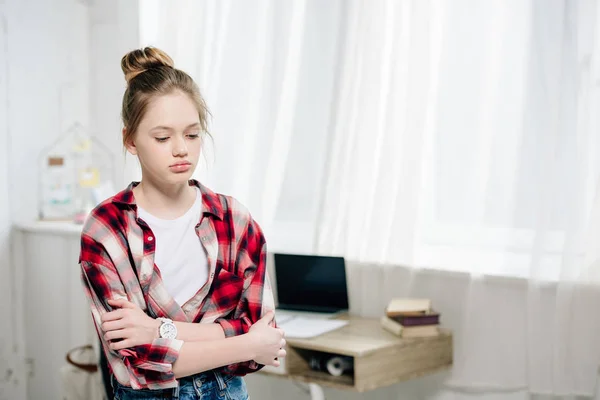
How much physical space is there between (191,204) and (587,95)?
1.32 metres

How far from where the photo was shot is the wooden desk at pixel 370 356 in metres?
2.09

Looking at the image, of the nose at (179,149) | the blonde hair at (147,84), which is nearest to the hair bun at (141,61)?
the blonde hair at (147,84)

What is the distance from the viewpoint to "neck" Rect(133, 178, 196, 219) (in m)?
1.23

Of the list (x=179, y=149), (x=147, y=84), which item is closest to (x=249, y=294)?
(x=179, y=149)

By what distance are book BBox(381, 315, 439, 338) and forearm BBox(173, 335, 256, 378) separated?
1.12 m

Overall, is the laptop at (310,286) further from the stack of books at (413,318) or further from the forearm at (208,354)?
the forearm at (208,354)

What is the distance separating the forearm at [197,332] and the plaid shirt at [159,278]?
0.02 m

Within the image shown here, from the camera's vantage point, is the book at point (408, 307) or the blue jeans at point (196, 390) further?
the book at point (408, 307)

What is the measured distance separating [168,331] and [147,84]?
0.38 metres

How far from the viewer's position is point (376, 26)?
2500 mm

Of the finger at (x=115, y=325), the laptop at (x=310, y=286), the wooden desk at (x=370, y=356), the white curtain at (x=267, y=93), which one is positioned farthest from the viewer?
the white curtain at (x=267, y=93)

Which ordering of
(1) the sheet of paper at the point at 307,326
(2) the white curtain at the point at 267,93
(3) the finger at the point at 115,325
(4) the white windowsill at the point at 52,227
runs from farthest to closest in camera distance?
(4) the white windowsill at the point at 52,227 < (2) the white curtain at the point at 267,93 < (1) the sheet of paper at the point at 307,326 < (3) the finger at the point at 115,325

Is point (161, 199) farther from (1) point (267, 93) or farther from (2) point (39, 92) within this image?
(2) point (39, 92)

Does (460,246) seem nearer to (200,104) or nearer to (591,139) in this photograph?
(591,139)
